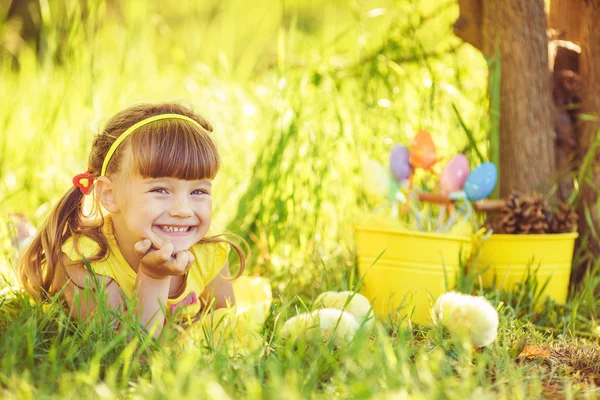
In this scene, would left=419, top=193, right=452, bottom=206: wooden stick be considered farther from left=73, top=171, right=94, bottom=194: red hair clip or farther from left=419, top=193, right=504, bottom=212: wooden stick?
left=73, top=171, right=94, bottom=194: red hair clip

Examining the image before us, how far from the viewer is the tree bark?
239cm

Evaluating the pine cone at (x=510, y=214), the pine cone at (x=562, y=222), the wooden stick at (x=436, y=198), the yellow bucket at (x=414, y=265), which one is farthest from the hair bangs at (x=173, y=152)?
the pine cone at (x=562, y=222)

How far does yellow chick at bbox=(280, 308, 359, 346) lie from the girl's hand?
28 cm

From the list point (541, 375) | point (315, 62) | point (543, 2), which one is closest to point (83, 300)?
point (541, 375)

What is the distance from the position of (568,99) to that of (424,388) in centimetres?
156

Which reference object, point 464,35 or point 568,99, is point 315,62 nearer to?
point 464,35

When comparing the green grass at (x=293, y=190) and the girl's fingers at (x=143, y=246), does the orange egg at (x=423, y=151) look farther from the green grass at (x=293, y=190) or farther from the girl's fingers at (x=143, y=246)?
the girl's fingers at (x=143, y=246)

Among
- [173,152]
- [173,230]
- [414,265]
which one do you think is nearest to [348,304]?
[414,265]

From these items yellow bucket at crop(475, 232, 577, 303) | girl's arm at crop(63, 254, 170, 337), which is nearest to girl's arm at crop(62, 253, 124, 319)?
girl's arm at crop(63, 254, 170, 337)

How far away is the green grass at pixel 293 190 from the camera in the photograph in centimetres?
134

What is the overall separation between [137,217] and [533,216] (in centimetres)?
119

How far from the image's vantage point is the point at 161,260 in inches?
66.4

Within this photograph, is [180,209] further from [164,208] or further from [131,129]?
[131,129]

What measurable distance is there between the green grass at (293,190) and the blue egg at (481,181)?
0.23 meters
